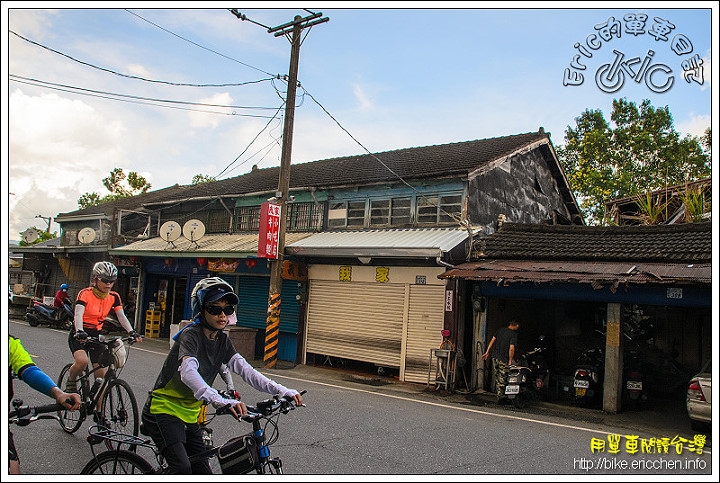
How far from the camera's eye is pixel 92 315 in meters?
7.07

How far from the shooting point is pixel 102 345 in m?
6.59

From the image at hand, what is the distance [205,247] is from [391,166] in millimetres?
7018

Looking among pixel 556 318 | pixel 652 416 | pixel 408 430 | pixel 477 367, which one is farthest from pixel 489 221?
pixel 408 430

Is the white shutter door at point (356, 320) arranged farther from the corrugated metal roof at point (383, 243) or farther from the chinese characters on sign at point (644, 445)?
the chinese characters on sign at point (644, 445)

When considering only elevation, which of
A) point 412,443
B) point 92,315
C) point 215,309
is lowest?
point 412,443

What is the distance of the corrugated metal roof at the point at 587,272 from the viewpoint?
9.89 m

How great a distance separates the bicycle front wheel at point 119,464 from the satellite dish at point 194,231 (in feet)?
54.9

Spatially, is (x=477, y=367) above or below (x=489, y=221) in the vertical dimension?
below

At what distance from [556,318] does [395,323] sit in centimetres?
492

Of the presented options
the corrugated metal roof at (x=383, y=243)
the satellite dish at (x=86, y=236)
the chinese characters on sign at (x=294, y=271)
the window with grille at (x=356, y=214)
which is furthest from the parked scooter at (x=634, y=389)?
the satellite dish at (x=86, y=236)

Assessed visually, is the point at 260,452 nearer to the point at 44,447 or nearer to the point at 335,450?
the point at 335,450

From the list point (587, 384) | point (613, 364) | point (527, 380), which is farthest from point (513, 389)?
point (613, 364)

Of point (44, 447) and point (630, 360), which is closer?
point (44, 447)

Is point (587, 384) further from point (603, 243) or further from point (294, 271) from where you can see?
point (294, 271)
